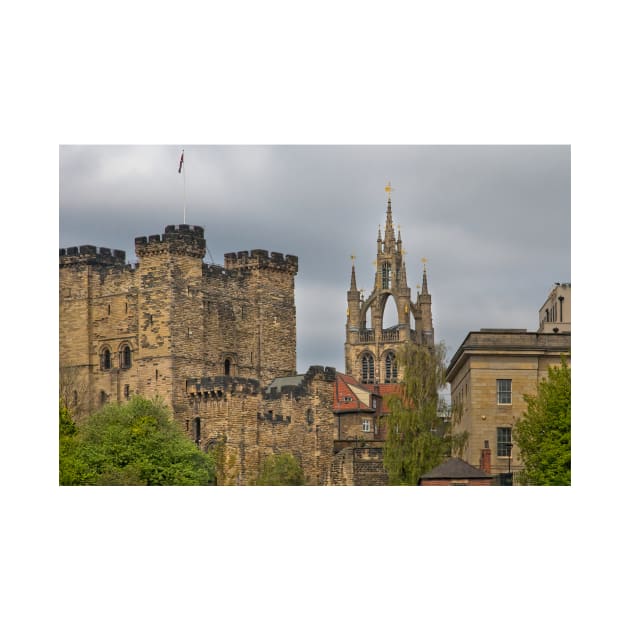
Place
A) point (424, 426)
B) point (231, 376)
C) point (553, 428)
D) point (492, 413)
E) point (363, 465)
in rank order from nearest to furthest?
point (553, 428) → point (492, 413) → point (424, 426) → point (363, 465) → point (231, 376)

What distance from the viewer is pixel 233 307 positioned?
134 m

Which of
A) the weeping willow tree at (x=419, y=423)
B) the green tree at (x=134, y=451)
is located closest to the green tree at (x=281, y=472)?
the green tree at (x=134, y=451)

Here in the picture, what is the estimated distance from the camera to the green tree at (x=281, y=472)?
116 m

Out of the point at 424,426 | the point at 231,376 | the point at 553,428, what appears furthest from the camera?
the point at 231,376

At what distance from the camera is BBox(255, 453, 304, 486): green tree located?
116 m

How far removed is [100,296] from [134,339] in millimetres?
4737

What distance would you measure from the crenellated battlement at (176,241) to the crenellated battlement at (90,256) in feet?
13.6

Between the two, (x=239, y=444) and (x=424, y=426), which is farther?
(x=239, y=444)

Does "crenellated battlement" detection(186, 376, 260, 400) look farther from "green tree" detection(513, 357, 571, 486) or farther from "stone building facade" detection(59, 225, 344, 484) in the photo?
"green tree" detection(513, 357, 571, 486)

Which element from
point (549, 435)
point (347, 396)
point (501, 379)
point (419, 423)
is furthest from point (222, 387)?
point (549, 435)

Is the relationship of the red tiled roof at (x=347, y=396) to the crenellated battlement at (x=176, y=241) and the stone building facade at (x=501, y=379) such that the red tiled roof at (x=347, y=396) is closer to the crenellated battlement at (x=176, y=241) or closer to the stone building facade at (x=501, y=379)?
the crenellated battlement at (x=176, y=241)

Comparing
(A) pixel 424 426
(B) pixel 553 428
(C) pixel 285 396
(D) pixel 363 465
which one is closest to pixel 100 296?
(C) pixel 285 396

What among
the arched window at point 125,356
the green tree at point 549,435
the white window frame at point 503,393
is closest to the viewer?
the green tree at point 549,435

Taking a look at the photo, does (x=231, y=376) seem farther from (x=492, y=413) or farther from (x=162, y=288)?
(x=492, y=413)
